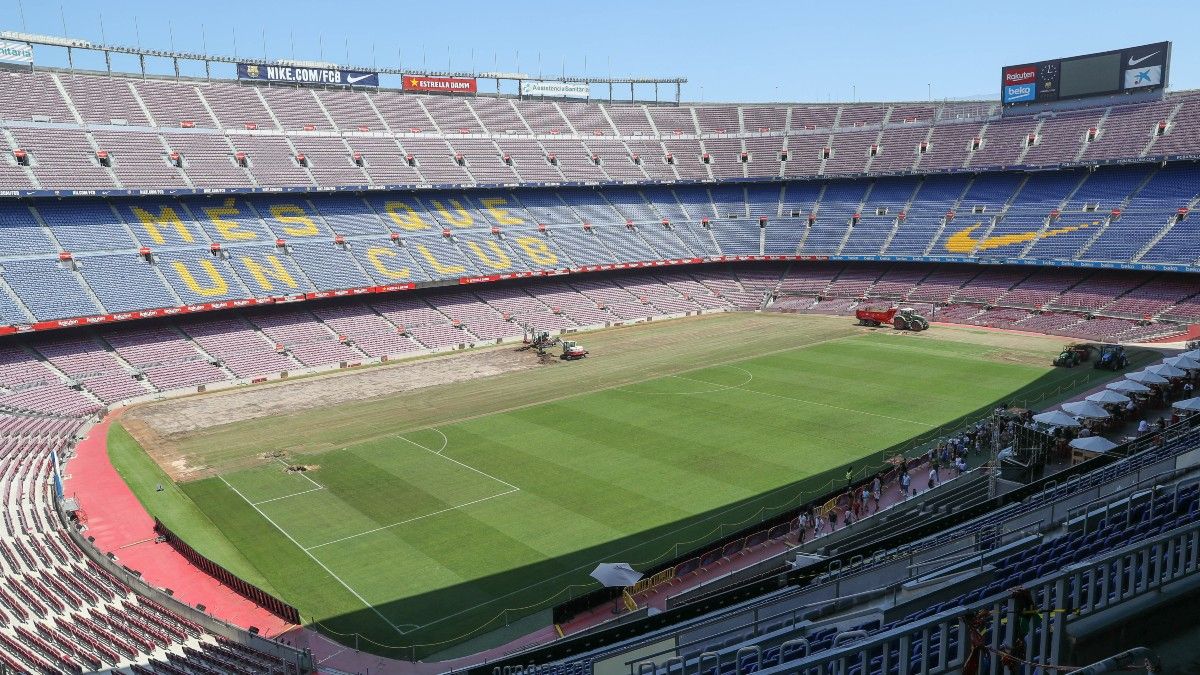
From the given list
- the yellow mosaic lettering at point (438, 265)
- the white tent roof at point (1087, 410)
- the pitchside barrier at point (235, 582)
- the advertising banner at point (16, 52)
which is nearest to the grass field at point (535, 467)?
the pitchside barrier at point (235, 582)

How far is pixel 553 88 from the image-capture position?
8925 cm

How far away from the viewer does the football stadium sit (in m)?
16.9

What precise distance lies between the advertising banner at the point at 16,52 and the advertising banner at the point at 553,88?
43.5m

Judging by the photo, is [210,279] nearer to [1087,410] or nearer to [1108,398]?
[1087,410]

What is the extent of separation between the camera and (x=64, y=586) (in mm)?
23172

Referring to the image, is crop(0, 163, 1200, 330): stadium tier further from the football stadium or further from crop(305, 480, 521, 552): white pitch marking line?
crop(305, 480, 521, 552): white pitch marking line

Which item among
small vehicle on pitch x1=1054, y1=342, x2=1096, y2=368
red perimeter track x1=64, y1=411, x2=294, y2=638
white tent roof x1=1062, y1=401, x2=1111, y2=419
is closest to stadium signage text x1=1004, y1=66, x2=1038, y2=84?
small vehicle on pitch x1=1054, y1=342, x2=1096, y2=368

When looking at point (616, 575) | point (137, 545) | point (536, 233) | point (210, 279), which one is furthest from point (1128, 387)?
point (210, 279)

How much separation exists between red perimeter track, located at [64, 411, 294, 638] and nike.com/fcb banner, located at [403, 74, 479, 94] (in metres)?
51.4

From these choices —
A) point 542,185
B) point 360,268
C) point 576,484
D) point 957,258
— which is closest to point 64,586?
point 576,484

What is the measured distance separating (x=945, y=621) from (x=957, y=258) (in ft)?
227

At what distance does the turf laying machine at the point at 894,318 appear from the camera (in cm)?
6278

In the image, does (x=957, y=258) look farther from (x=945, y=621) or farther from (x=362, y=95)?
(x=945, y=621)

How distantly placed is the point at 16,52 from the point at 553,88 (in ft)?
157
